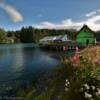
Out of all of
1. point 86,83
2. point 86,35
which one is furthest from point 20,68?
point 86,35

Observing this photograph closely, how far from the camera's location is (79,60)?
11477 mm

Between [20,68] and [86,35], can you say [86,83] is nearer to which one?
[20,68]

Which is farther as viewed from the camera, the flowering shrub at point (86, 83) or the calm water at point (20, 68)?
the calm water at point (20, 68)

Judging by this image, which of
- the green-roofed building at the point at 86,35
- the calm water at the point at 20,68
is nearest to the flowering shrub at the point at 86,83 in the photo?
the calm water at the point at 20,68

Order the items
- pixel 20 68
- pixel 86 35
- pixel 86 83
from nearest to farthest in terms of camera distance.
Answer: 1. pixel 86 83
2. pixel 20 68
3. pixel 86 35

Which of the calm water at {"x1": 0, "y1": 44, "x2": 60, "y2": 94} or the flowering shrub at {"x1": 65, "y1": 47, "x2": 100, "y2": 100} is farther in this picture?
the calm water at {"x1": 0, "y1": 44, "x2": 60, "y2": 94}

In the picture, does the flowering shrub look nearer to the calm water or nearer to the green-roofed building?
the calm water

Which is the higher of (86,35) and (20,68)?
(86,35)

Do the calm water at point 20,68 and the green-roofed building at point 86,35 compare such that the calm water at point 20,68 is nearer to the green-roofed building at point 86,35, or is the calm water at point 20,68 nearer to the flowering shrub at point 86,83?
the flowering shrub at point 86,83

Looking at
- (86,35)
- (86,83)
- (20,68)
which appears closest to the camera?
(86,83)

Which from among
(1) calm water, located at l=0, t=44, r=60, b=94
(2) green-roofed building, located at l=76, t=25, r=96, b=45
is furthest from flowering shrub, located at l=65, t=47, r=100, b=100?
(2) green-roofed building, located at l=76, t=25, r=96, b=45

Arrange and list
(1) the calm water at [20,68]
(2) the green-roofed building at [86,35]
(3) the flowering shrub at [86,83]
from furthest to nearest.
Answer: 1. (2) the green-roofed building at [86,35]
2. (1) the calm water at [20,68]
3. (3) the flowering shrub at [86,83]

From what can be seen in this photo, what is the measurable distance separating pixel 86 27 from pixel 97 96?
74.2 metres

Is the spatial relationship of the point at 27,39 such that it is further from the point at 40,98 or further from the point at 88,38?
the point at 40,98
